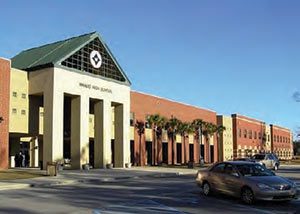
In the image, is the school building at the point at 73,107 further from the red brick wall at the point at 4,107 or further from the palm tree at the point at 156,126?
the palm tree at the point at 156,126

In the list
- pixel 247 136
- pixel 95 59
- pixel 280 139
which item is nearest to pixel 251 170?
pixel 95 59

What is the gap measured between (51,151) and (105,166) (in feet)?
25.4

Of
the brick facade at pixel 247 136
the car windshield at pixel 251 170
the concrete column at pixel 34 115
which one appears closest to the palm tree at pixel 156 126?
the concrete column at pixel 34 115

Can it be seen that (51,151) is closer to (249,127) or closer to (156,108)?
(156,108)

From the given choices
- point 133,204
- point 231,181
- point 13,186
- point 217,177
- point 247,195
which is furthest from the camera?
point 13,186

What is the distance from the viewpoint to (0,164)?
41.2 m

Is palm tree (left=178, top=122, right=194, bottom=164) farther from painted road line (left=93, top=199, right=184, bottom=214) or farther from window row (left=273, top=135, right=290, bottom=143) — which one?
window row (left=273, top=135, right=290, bottom=143)

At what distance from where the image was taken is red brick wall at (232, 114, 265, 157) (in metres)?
94.4

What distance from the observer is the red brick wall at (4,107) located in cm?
4147

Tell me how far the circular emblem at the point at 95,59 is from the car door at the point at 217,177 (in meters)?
30.7

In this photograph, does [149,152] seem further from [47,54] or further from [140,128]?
[47,54]

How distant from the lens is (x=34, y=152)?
179 ft

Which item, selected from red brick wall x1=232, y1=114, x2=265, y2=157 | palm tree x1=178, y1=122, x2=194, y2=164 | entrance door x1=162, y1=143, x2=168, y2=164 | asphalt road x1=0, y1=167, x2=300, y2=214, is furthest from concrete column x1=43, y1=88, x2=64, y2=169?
red brick wall x1=232, y1=114, x2=265, y2=157

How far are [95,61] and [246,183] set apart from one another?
33.6 metres
